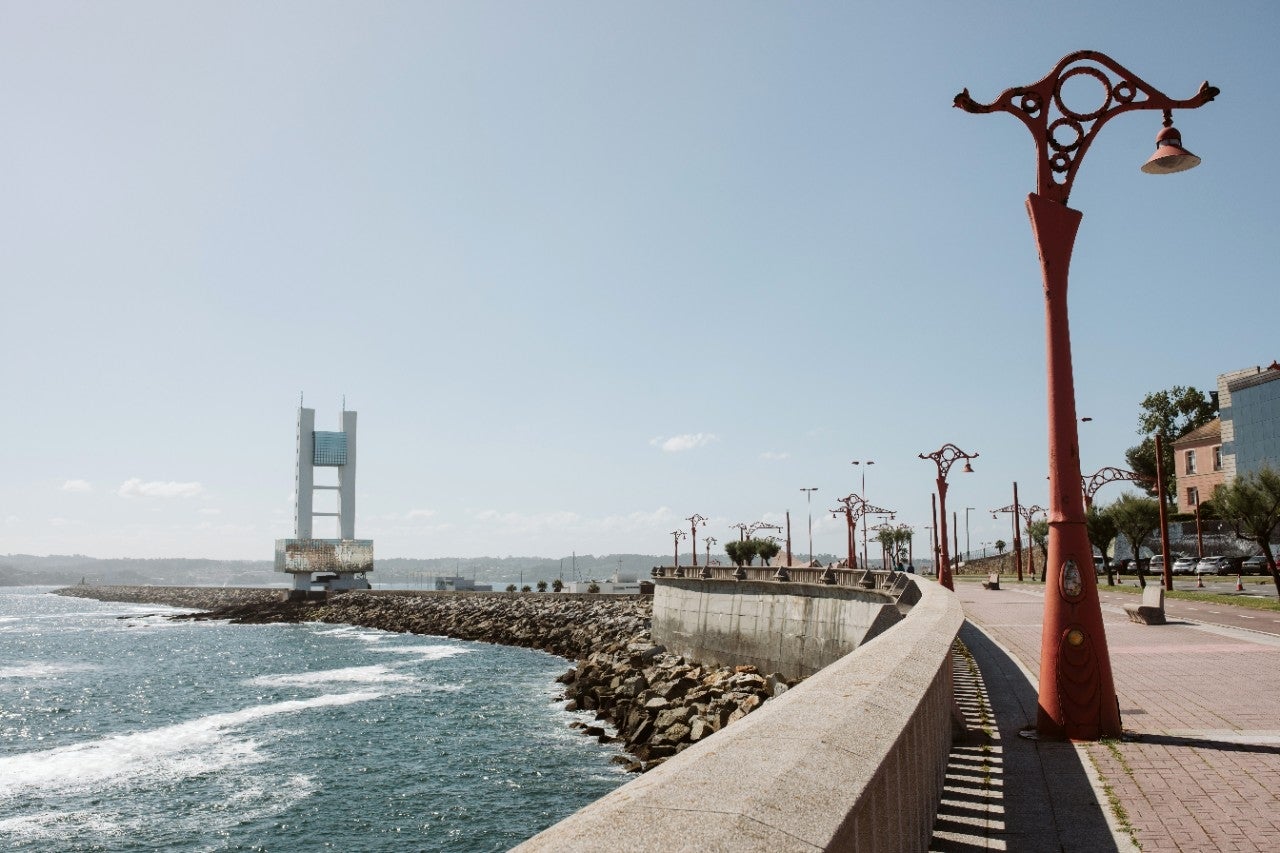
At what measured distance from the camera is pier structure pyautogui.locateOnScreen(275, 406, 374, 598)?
352 ft

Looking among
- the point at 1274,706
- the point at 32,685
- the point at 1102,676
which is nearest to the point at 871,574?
the point at 1274,706

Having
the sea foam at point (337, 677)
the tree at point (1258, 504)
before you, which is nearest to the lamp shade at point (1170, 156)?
the tree at point (1258, 504)

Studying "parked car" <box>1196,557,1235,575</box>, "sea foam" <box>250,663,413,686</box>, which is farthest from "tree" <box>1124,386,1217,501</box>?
"sea foam" <box>250,663,413,686</box>

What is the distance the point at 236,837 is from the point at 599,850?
20.0 m

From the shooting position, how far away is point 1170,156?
9.34 metres

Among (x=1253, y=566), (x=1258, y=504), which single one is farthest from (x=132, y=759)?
(x=1253, y=566)

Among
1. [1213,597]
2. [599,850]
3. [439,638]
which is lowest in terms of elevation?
[439,638]

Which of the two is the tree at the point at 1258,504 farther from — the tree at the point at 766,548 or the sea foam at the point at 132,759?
the tree at the point at 766,548

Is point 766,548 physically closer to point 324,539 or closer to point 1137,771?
point 324,539

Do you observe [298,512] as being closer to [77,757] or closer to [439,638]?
[439,638]

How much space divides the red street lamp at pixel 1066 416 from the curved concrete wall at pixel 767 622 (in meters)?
8.54

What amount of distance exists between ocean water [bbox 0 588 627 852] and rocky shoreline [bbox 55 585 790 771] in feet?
4.83

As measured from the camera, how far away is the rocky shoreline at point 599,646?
24.3 meters

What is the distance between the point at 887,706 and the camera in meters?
4.29
